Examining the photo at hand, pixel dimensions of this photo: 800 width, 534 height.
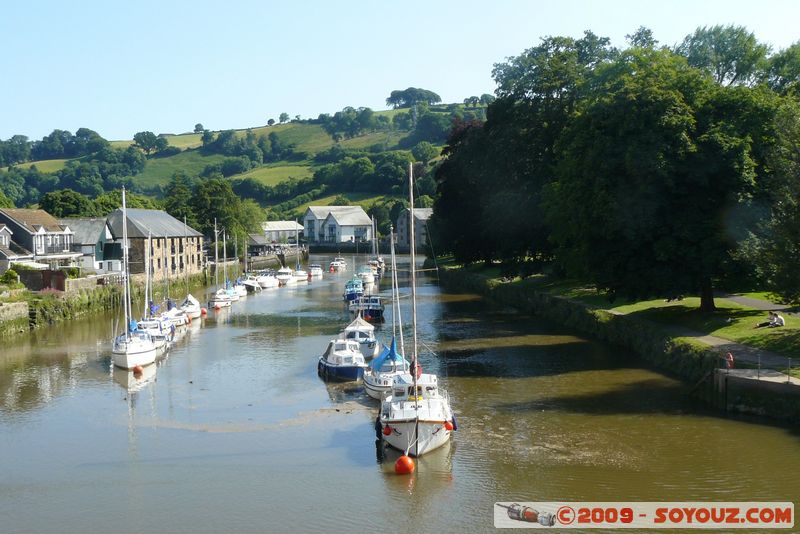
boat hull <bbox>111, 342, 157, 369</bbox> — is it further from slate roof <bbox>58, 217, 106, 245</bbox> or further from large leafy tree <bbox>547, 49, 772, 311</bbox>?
slate roof <bbox>58, 217, 106, 245</bbox>

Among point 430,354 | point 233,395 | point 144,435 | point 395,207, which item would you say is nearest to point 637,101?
point 430,354

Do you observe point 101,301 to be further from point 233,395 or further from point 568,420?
point 568,420

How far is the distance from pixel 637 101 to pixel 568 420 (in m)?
19.6

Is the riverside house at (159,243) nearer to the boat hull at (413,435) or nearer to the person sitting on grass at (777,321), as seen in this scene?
the boat hull at (413,435)

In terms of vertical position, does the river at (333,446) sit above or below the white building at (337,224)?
below

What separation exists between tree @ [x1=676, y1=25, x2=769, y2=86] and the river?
136ft

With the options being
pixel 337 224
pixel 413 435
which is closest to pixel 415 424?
pixel 413 435

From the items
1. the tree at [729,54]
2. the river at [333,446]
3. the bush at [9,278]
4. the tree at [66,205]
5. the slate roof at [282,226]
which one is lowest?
the river at [333,446]

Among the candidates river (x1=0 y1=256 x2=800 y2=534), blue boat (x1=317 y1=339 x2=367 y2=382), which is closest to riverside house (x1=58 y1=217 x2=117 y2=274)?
river (x1=0 y1=256 x2=800 y2=534)

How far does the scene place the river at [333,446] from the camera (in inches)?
1014

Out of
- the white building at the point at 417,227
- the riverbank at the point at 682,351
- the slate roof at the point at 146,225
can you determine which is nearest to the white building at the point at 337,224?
the white building at the point at 417,227

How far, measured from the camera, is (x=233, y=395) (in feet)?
134

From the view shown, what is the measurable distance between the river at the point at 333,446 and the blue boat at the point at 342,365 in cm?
93

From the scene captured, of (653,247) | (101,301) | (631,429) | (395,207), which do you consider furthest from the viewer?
(395,207)
